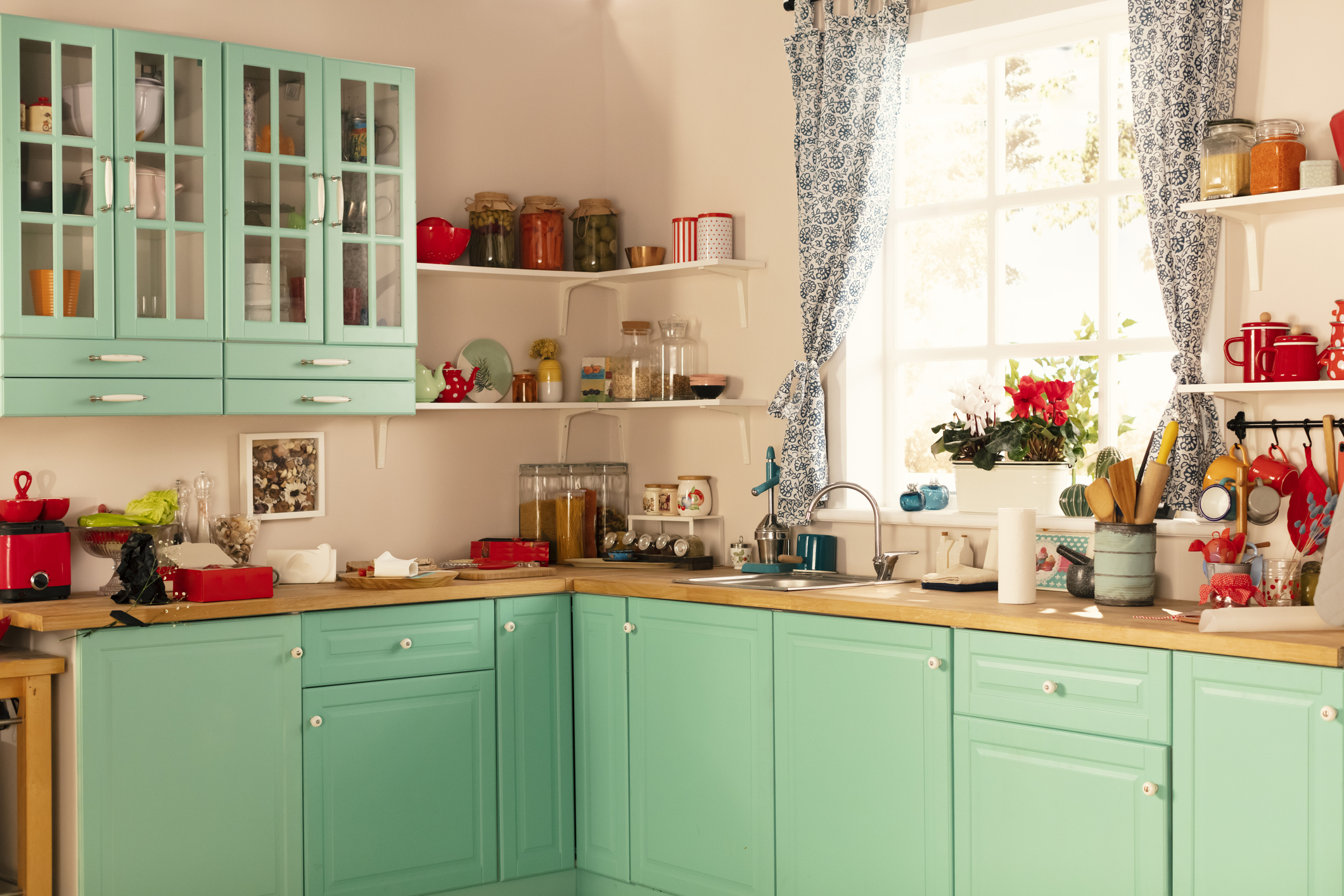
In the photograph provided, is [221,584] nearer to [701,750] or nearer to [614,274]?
[701,750]

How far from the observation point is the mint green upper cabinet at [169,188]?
11.5 feet

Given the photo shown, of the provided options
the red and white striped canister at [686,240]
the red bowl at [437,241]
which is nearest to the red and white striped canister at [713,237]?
the red and white striped canister at [686,240]

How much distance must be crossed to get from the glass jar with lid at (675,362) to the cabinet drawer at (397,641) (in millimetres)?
1022

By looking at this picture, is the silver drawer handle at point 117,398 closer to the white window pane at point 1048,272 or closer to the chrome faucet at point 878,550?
the chrome faucet at point 878,550

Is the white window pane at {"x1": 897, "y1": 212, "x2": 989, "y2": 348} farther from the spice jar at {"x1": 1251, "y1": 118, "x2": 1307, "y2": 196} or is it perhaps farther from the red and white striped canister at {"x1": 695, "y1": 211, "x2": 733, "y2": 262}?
the spice jar at {"x1": 1251, "y1": 118, "x2": 1307, "y2": 196}

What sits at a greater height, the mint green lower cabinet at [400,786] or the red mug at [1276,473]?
the red mug at [1276,473]

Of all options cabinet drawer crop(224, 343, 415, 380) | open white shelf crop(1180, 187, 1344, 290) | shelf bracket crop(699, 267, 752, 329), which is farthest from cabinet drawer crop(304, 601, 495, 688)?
open white shelf crop(1180, 187, 1344, 290)

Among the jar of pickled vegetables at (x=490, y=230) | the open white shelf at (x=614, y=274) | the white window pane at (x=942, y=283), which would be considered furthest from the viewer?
the jar of pickled vegetables at (x=490, y=230)

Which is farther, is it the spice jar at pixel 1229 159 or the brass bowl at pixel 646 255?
the brass bowl at pixel 646 255

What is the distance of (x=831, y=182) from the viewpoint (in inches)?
155

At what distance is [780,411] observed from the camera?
4.07m

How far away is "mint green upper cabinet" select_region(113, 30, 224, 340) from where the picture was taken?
11.5 ft

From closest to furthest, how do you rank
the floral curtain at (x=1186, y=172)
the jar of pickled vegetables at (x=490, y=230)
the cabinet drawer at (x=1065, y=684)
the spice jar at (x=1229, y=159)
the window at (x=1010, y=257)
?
the cabinet drawer at (x=1065, y=684)
the spice jar at (x=1229, y=159)
the floral curtain at (x=1186, y=172)
the window at (x=1010, y=257)
the jar of pickled vegetables at (x=490, y=230)

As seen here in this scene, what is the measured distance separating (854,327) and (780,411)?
34cm
